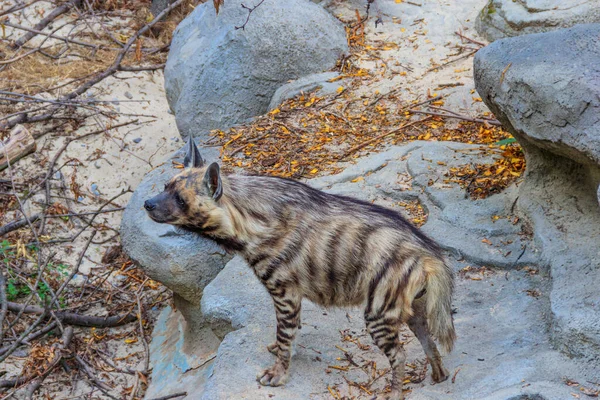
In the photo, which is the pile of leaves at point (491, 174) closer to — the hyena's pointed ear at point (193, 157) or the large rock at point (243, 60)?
the hyena's pointed ear at point (193, 157)

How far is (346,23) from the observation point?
29.3 ft

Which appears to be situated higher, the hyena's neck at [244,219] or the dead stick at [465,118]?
the hyena's neck at [244,219]

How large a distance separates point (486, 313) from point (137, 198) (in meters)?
3.23

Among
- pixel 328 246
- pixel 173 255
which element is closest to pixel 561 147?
pixel 328 246

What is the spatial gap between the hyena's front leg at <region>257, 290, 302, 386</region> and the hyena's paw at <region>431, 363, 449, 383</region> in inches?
32.2

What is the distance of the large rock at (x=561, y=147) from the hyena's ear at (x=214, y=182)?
Result: 1.93m

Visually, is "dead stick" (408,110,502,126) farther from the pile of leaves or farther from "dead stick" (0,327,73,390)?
"dead stick" (0,327,73,390)

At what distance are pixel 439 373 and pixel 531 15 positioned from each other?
4615 mm

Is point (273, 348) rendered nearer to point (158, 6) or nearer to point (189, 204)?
point (189, 204)

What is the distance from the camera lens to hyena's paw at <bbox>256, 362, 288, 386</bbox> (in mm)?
4469

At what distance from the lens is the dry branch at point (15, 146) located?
668 centimetres

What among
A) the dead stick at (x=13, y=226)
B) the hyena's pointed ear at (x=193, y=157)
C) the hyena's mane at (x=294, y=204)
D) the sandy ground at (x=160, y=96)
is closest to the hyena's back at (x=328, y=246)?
the hyena's mane at (x=294, y=204)

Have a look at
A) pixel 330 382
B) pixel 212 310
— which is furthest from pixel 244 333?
pixel 330 382

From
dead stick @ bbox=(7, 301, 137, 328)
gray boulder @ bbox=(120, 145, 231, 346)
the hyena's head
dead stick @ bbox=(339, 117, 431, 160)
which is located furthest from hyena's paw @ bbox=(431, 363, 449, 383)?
dead stick @ bbox=(7, 301, 137, 328)
